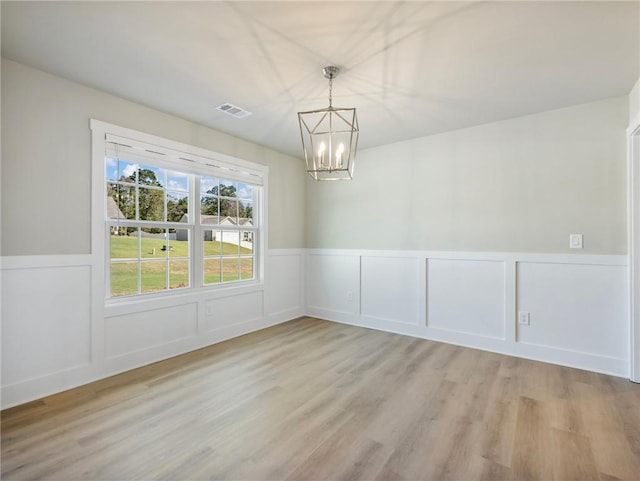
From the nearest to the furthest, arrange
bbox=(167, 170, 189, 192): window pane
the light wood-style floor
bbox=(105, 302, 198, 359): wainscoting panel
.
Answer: the light wood-style floor < bbox=(105, 302, 198, 359): wainscoting panel < bbox=(167, 170, 189, 192): window pane

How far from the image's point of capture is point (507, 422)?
2125mm

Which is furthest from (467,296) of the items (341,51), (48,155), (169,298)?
(48,155)

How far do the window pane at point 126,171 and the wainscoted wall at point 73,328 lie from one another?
827mm

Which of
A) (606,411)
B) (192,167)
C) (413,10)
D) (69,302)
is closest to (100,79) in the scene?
(192,167)

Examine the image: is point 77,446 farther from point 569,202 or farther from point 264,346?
point 569,202

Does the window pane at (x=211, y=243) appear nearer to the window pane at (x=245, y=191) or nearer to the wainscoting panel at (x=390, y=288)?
the window pane at (x=245, y=191)

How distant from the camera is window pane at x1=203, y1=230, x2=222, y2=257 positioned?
376 centimetres

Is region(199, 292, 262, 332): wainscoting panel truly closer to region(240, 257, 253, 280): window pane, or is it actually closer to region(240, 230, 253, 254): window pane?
region(240, 257, 253, 280): window pane

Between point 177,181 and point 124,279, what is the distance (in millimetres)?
1173

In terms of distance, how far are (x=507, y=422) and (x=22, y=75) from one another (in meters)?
4.30

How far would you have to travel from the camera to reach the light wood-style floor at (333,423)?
5.57 ft

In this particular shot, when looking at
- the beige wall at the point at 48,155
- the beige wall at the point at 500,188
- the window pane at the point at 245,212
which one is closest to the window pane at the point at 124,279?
the beige wall at the point at 48,155

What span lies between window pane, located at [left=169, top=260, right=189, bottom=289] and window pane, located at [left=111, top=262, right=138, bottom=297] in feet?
1.19

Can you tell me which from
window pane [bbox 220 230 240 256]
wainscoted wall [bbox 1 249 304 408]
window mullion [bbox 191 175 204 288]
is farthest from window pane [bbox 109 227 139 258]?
window pane [bbox 220 230 240 256]
